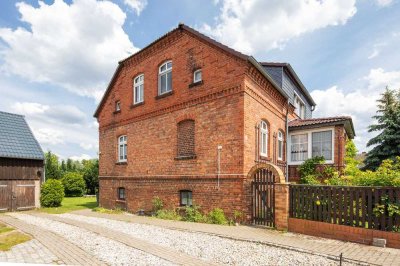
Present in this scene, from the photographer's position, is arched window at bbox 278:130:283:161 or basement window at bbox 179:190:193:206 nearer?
basement window at bbox 179:190:193:206

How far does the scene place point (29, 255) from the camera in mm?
6508

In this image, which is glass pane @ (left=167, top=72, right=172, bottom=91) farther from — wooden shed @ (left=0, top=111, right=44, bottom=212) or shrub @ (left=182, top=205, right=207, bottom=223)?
wooden shed @ (left=0, top=111, right=44, bottom=212)

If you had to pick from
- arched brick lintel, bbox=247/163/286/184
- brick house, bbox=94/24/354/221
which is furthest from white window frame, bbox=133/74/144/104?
arched brick lintel, bbox=247/163/286/184

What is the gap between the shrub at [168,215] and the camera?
478 inches

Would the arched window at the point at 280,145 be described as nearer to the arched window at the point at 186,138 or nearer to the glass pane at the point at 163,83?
the arched window at the point at 186,138

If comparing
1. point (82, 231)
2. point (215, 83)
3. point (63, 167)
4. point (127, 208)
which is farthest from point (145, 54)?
point (63, 167)

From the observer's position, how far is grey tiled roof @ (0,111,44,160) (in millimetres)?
17950

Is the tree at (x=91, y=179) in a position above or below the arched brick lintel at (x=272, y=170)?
below

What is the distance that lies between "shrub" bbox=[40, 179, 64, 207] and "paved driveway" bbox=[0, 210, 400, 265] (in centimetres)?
952

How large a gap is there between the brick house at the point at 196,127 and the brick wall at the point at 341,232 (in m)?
2.05

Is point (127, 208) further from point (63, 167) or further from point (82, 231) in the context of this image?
point (63, 167)

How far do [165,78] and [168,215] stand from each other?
656 cm

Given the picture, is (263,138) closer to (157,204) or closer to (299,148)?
(299,148)

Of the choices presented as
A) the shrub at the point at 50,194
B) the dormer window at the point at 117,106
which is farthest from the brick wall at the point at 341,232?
the shrub at the point at 50,194
